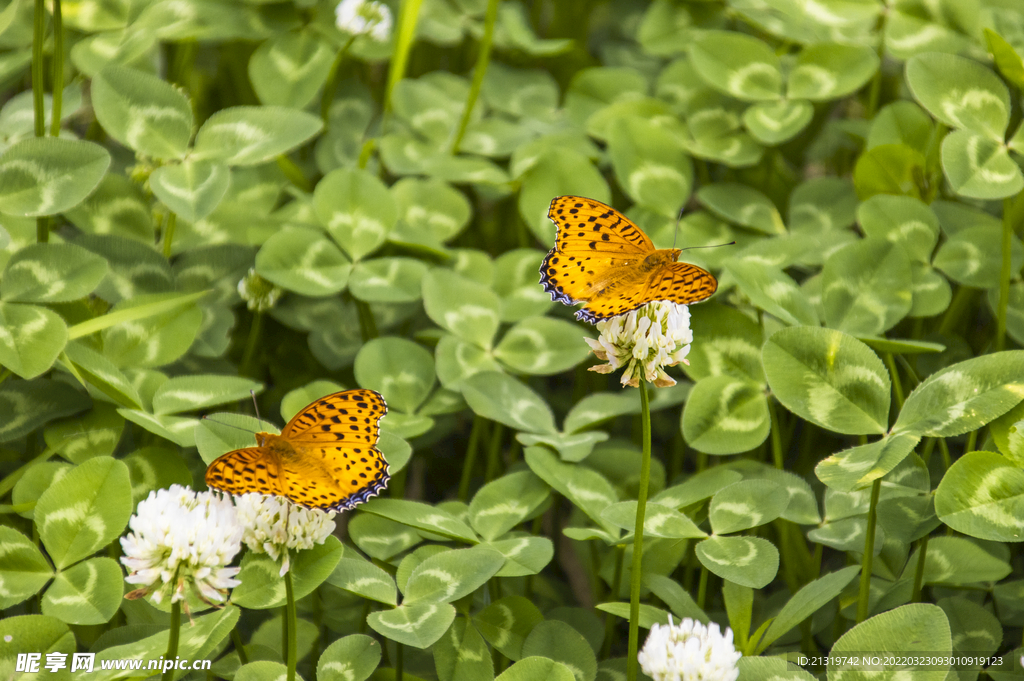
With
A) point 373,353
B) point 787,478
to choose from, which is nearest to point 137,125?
point 373,353

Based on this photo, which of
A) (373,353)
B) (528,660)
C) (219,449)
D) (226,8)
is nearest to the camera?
(528,660)

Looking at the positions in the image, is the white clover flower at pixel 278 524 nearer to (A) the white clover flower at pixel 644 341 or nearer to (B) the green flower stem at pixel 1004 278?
(A) the white clover flower at pixel 644 341

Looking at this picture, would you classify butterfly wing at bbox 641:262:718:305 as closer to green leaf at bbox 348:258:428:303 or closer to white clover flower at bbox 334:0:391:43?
green leaf at bbox 348:258:428:303

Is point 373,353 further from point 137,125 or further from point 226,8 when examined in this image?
point 226,8

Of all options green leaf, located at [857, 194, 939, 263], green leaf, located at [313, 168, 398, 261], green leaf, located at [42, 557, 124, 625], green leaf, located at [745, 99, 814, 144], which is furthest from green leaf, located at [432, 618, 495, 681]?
green leaf, located at [745, 99, 814, 144]

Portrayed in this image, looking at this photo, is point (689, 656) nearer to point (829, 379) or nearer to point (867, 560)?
point (867, 560)

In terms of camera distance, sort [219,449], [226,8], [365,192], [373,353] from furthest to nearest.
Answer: [226,8]
[365,192]
[373,353]
[219,449]
